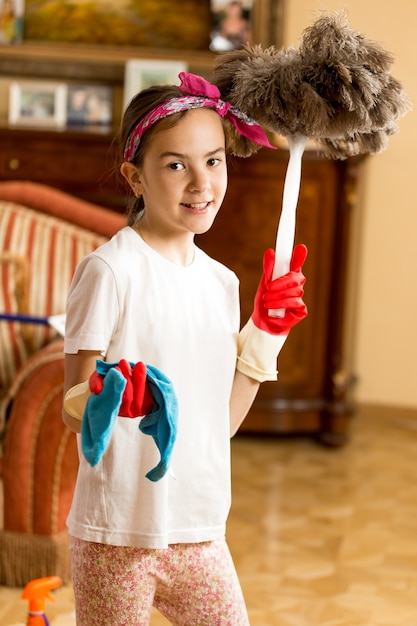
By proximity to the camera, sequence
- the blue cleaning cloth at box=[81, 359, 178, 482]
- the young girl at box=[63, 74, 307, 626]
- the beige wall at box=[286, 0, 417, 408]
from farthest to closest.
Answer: the beige wall at box=[286, 0, 417, 408] → the young girl at box=[63, 74, 307, 626] → the blue cleaning cloth at box=[81, 359, 178, 482]

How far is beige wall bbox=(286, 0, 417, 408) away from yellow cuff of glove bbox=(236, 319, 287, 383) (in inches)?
104

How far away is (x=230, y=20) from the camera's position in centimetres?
Result: 374

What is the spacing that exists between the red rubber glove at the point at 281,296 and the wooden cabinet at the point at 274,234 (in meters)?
2.08

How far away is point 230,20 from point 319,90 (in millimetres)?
2673

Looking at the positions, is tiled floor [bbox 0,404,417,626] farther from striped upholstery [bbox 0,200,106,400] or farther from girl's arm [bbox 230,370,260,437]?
girl's arm [bbox 230,370,260,437]

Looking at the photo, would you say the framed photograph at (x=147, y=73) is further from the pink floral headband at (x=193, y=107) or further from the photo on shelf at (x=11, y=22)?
the pink floral headband at (x=193, y=107)

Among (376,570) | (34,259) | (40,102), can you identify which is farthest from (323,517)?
(40,102)

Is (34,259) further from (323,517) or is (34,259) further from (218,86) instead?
(218,86)

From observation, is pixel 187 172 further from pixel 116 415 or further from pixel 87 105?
pixel 87 105

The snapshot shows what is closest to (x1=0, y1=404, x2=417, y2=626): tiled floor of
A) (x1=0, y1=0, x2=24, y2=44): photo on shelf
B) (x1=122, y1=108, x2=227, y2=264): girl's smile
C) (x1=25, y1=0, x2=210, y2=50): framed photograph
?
(x1=122, y1=108, x2=227, y2=264): girl's smile

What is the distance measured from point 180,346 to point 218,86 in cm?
40

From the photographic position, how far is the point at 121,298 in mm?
1225

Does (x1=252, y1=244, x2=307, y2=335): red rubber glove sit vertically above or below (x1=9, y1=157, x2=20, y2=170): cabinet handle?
below

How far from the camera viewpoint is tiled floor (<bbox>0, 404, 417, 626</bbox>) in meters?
2.27
